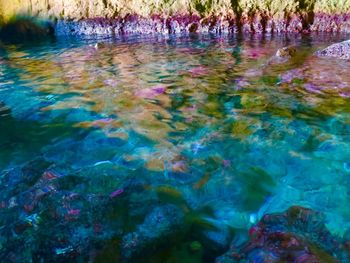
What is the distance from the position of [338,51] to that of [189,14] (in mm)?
9129

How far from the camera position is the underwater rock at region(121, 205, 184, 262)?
356 centimetres

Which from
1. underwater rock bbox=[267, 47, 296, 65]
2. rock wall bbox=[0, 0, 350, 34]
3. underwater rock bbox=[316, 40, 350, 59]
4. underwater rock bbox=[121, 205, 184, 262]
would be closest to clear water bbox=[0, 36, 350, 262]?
underwater rock bbox=[121, 205, 184, 262]

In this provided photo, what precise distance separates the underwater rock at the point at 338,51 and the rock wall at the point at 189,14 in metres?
4.98

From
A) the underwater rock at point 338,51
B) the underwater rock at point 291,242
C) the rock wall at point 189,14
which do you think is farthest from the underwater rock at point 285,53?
the underwater rock at point 291,242

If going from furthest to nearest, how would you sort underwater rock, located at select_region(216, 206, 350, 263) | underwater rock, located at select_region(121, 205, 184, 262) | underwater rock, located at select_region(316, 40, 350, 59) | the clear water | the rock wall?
the rock wall
underwater rock, located at select_region(316, 40, 350, 59)
the clear water
underwater rock, located at select_region(121, 205, 184, 262)
underwater rock, located at select_region(216, 206, 350, 263)

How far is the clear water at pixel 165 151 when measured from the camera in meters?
3.97

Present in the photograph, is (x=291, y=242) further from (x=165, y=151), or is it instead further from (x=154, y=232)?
(x=165, y=151)

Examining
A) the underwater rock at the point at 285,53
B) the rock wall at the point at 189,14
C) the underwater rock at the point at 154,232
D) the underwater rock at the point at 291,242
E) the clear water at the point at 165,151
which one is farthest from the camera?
the rock wall at the point at 189,14

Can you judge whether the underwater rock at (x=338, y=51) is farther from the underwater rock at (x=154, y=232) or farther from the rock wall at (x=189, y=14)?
the underwater rock at (x=154, y=232)

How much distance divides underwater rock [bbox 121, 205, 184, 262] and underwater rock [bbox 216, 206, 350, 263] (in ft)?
2.15

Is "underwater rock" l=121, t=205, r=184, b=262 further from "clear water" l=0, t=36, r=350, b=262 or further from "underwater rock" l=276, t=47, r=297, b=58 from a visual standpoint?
"underwater rock" l=276, t=47, r=297, b=58

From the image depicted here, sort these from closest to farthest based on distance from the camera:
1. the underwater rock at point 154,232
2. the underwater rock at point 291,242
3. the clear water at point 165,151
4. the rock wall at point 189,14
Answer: the underwater rock at point 291,242 < the underwater rock at point 154,232 < the clear water at point 165,151 < the rock wall at point 189,14

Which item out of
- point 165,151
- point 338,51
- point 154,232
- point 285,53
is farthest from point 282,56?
point 154,232

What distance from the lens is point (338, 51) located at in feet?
37.2
